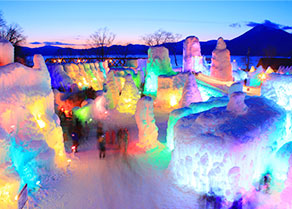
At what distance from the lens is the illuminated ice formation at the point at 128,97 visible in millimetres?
15258

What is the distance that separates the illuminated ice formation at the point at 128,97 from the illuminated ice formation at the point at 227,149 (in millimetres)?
7510

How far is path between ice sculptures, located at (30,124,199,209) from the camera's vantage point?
684 centimetres

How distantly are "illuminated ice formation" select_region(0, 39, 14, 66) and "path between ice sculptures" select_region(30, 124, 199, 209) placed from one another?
435cm

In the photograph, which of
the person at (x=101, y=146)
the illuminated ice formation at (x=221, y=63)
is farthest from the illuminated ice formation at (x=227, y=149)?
the illuminated ice formation at (x=221, y=63)

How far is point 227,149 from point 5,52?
313 inches

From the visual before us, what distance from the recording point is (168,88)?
17516 millimetres

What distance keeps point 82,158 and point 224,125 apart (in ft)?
19.6

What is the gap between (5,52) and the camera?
7609mm

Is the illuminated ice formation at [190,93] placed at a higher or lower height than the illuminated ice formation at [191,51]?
lower

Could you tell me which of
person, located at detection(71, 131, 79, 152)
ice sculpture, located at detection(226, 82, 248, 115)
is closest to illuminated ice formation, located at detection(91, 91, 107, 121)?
person, located at detection(71, 131, 79, 152)

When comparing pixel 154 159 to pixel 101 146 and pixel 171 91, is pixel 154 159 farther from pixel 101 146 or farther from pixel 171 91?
pixel 171 91

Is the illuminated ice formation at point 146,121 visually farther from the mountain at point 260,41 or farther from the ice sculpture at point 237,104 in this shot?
the mountain at point 260,41

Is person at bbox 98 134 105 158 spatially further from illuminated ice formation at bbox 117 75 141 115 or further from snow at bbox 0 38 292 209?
illuminated ice formation at bbox 117 75 141 115

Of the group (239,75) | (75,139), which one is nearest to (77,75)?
(75,139)
